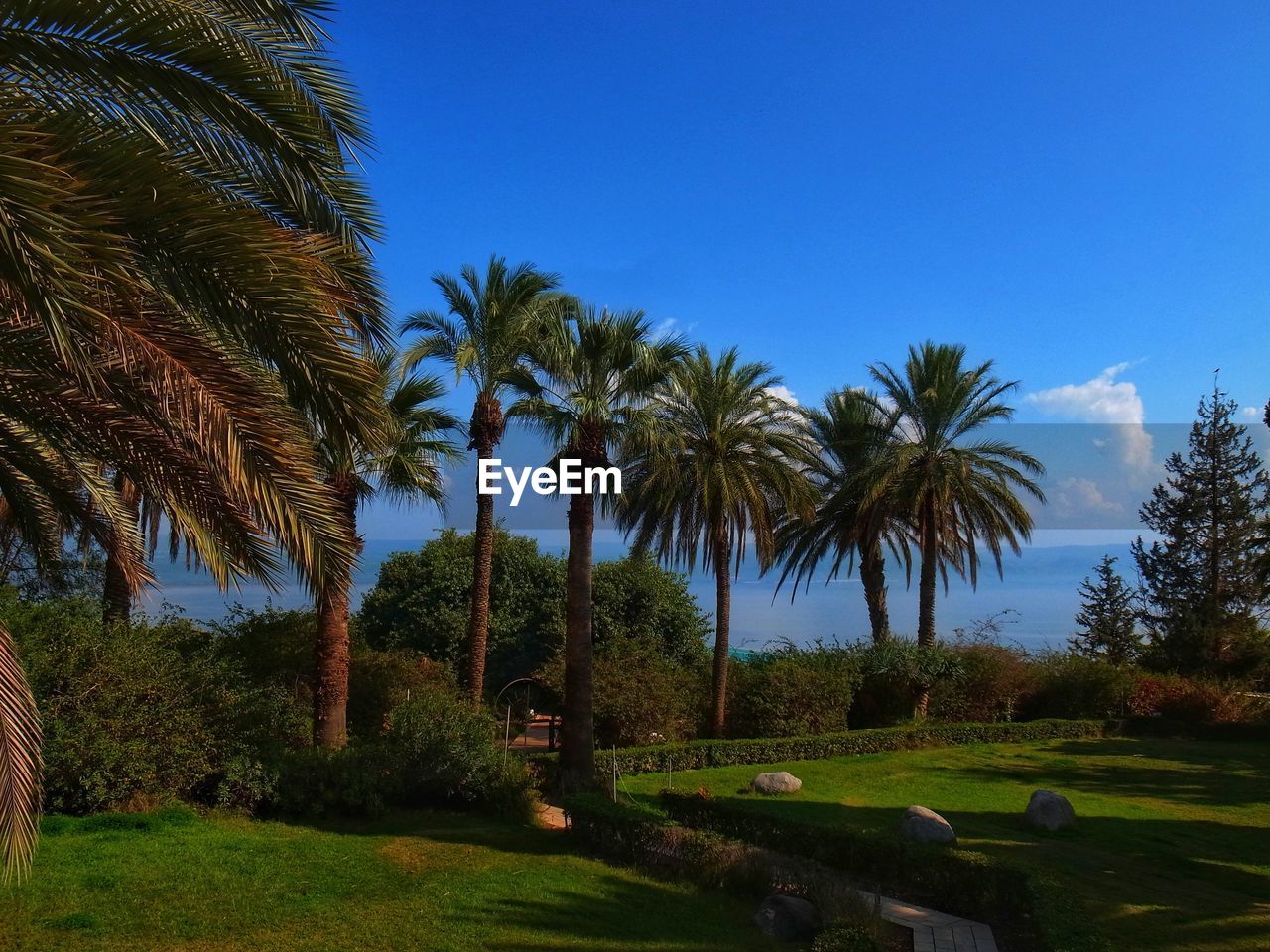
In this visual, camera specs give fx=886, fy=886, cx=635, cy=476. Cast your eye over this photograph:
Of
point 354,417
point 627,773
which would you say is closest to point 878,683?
point 627,773

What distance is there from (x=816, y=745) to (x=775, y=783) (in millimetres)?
5172

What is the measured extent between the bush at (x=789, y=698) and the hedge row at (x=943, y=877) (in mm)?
→ 10390

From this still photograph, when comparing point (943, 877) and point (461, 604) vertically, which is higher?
point (461, 604)

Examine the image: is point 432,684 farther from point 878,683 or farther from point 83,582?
point 878,683

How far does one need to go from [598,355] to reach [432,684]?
334 inches

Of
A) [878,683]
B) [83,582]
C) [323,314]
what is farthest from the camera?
[878,683]

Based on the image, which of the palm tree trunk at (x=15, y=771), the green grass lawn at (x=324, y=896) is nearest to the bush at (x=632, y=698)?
the green grass lawn at (x=324, y=896)

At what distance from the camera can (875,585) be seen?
30.5 m

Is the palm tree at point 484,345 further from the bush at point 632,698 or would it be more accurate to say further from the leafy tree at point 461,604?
the leafy tree at point 461,604

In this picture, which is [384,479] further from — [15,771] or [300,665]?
[15,771]

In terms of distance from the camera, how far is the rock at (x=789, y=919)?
9078 mm

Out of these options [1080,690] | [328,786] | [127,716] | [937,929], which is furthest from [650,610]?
[937,929]

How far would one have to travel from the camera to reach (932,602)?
28453 mm

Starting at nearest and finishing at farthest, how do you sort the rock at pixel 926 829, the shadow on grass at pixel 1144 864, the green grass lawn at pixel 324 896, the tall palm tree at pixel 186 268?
the tall palm tree at pixel 186 268, the green grass lawn at pixel 324 896, the shadow on grass at pixel 1144 864, the rock at pixel 926 829
